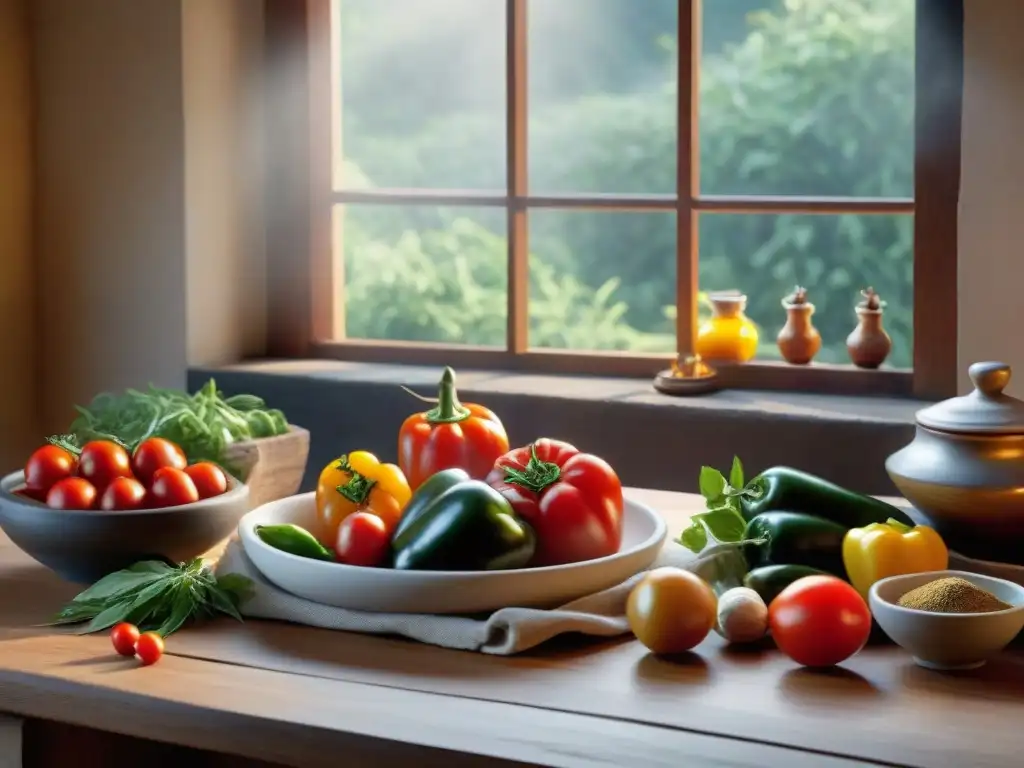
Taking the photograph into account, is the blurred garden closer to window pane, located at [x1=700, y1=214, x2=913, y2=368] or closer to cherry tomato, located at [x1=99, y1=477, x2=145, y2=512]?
window pane, located at [x1=700, y1=214, x2=913, y2=368]

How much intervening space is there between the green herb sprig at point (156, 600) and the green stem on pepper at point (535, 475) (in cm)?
31

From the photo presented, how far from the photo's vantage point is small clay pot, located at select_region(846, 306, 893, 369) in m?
2.79

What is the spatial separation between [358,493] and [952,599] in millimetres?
650

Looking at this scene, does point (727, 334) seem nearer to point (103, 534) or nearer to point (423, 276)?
point (103, 534)

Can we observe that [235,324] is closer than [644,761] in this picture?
No

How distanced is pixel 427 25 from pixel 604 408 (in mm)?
3929

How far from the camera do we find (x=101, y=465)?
174 cm

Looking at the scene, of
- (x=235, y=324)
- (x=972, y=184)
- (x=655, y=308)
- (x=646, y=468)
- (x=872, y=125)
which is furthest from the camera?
(x=655, y=308)

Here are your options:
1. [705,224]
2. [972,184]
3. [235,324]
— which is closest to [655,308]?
[705,224]

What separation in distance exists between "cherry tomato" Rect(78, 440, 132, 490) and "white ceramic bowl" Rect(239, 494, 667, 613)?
0.24 meters

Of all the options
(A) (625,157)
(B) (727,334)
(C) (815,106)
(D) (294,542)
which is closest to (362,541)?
(D) (294,542)

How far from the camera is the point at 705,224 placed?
22.5 feet

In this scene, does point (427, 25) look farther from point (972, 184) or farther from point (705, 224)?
point (972, 184)

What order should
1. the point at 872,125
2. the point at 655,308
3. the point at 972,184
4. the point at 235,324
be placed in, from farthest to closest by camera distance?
the point at 655,308, the point at 872,125, the point at 235,324, the point at 972,184
